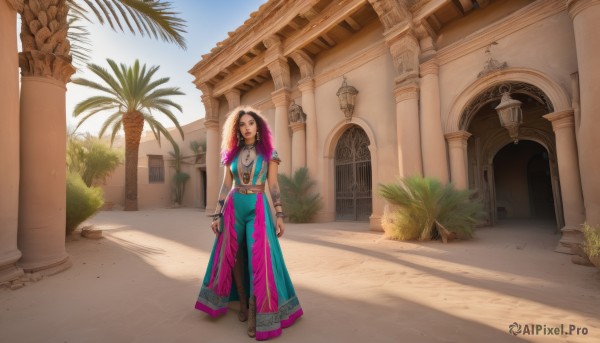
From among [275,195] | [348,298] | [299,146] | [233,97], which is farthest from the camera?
[233,97]

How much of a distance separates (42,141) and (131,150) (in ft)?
46.8

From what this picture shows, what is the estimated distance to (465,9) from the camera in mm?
7441

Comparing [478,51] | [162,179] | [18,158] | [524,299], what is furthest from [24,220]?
[162,179]

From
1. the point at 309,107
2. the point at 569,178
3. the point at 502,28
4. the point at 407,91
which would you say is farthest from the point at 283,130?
the point at 569,178

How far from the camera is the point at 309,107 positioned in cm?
1062

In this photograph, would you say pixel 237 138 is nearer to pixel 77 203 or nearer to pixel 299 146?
pixel 77 203

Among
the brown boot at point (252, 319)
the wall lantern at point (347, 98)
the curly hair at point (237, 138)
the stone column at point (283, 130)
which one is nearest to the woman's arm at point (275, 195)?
the curly hair at point (237, 138)

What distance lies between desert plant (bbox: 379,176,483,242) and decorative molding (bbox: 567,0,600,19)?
139 inches

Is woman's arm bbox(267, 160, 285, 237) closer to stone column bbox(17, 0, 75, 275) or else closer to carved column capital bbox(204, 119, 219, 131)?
stone column bbox(17, 0, 75, 275)

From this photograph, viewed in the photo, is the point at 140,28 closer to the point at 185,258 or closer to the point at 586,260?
the point at 185,258

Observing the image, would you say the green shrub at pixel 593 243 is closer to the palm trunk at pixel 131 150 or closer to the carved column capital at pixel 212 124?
the carved column capital at pixel 212 124

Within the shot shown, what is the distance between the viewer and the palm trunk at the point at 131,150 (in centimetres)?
1634

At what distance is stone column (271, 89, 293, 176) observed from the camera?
11.4 m

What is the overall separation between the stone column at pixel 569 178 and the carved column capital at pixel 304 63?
7.35 m
